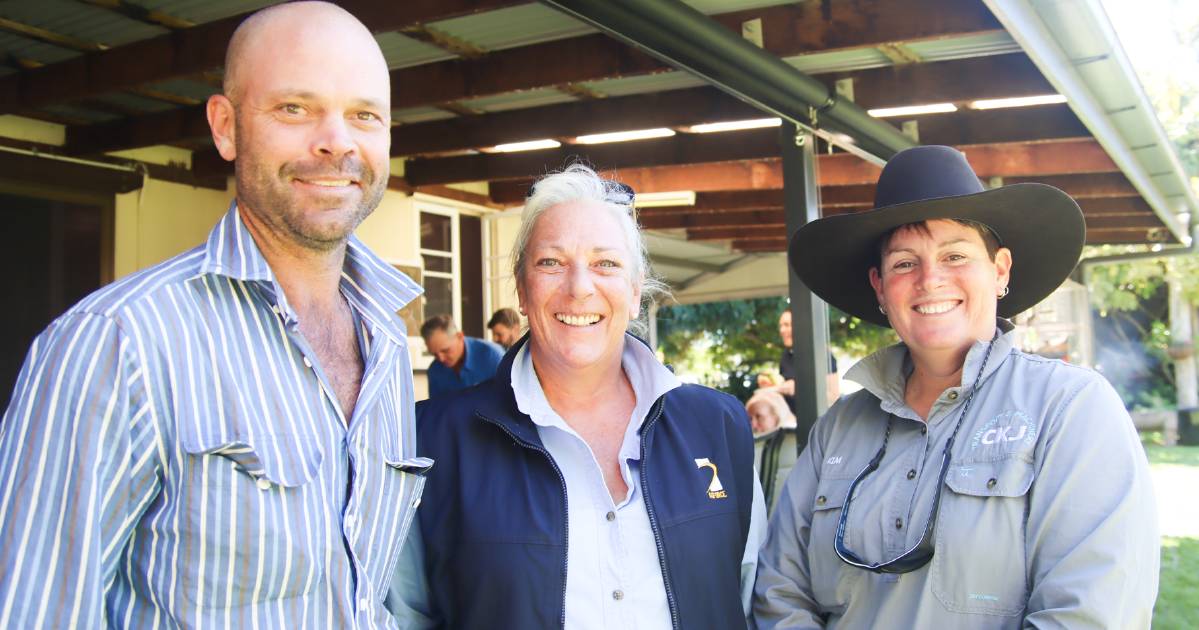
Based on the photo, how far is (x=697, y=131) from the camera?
6.71 meters

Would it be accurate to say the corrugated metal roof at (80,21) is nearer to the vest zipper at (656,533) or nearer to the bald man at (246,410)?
→ the bald man at (246,410)

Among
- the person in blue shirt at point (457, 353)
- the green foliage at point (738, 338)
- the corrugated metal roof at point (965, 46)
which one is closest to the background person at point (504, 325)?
the person in blue shirt at point (457, 353)

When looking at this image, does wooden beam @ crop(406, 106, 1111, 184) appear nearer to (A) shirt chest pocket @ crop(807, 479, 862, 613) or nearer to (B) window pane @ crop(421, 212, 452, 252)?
(B) window pane @ crop(421, 212, 452, 252)

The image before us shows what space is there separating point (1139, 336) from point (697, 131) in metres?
17.2

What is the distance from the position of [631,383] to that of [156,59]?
3.67 metres

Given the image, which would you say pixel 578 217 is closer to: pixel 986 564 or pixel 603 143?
pixel 986 564

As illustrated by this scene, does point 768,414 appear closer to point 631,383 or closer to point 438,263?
point 631,383

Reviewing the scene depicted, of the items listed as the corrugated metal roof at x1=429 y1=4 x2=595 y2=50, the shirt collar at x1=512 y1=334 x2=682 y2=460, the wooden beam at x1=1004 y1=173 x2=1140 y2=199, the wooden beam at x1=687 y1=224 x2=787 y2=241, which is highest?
the corrugated metal roof at x1=429 y1=4 x2=595 y2=50

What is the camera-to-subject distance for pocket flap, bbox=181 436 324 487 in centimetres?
136

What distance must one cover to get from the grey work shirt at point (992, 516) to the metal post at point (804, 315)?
2.60m

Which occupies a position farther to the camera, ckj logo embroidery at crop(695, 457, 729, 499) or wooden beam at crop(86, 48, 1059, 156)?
wooden beam at crop(86, 48, 1059, 156)

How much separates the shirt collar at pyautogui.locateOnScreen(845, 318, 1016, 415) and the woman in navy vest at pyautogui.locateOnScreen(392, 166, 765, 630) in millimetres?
332

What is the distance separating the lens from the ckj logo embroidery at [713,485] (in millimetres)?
2148

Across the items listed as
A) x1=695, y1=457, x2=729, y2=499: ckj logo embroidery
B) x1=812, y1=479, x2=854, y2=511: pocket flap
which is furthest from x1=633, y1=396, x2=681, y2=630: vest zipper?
x1=812, y1=479, x2=854, y2=511: pocket flap
